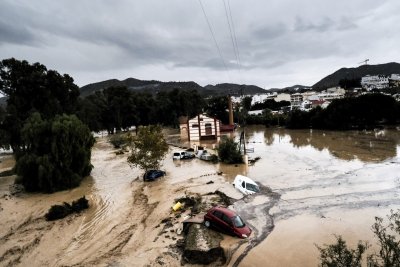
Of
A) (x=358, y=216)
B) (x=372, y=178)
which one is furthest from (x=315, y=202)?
(x=372, y=178)

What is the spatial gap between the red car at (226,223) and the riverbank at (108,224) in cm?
49

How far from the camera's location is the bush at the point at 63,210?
24.1 meters

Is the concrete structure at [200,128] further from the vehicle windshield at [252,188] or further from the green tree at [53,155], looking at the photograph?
the vehicle windshield at [252,188]

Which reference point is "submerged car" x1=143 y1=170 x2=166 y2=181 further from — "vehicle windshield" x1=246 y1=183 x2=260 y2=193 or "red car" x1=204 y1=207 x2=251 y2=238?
"red car" x1=204 y1=207 x2=251 y2=238

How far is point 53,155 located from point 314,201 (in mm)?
25107

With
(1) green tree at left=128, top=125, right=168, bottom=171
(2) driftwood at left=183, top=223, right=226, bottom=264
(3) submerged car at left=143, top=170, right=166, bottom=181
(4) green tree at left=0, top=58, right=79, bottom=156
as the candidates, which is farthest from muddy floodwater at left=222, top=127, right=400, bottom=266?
(4) green tree at left=0, top=58, right=79, bottom=156

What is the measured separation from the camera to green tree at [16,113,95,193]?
32.1 metres

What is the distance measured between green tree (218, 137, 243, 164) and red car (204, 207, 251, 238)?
2319cm

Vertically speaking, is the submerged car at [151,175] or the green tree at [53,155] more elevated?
the green tree at [53,155]

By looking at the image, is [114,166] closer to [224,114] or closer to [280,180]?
[280,180]

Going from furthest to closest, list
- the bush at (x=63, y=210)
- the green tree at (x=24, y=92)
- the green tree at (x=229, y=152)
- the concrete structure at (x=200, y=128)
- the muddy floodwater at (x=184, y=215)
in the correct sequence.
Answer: the concrete structure at (x=200, y=128), the green tree at (x=24, y=92), the green tree at (x=229, y=152), the bush at (x=63, y=210), the muddy floodwater at (x=184, y=215)

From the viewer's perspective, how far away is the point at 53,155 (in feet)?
108

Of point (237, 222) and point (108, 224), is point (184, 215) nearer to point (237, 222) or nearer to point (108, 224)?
point (237, 222)

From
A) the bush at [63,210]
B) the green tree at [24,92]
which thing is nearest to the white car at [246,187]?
the bush at [63,210]
